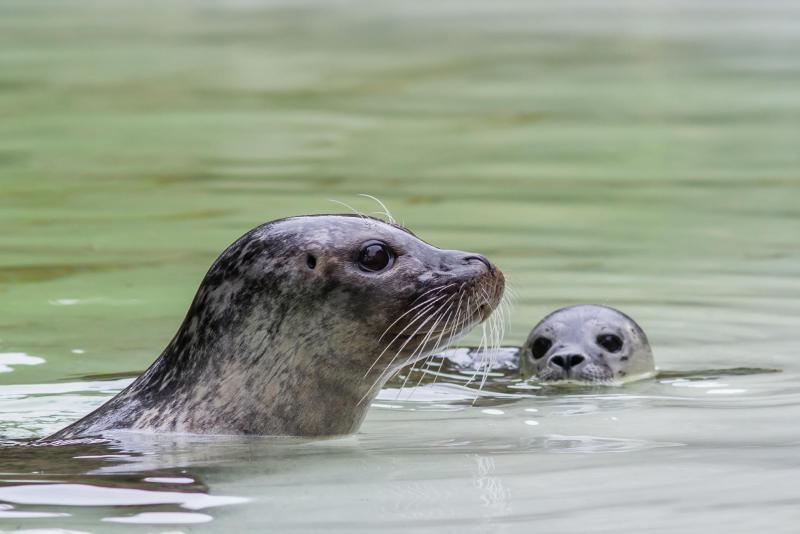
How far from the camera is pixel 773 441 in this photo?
5.51 metres

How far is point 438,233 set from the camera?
10.6 m

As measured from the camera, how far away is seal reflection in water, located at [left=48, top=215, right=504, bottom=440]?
5.54 metres

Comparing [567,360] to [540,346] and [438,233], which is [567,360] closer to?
[540,346]

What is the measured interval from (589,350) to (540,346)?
0.69 ft

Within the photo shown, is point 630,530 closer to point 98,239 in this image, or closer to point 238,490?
point 238,490

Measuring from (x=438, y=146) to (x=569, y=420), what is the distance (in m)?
9.15

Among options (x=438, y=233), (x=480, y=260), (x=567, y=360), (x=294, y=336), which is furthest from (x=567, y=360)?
(x=438, y=233)

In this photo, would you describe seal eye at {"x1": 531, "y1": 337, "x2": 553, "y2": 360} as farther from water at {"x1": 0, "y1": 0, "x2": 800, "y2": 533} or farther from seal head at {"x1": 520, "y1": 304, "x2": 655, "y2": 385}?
water at {"x1": 0, "y1": 0, "x2": 800, "y2": 533}

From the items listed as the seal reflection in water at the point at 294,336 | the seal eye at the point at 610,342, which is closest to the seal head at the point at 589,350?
the seal eye at the point at 610,342

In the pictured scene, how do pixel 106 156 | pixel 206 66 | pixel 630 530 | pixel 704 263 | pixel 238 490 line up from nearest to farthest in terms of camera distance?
pixel 630 530 < pixel 238 490 < pixel 704 263 < pixel 106 156 < pixel 206 66

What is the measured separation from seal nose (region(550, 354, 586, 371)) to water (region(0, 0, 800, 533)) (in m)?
0.36

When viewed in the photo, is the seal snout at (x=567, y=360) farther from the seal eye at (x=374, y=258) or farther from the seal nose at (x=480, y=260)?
the seal eye at (x=374, y=258)

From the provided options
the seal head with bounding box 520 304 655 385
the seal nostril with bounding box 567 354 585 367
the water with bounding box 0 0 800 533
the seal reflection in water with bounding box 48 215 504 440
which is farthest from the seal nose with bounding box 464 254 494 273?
the seal nostril with bounding box 567 354 585 367

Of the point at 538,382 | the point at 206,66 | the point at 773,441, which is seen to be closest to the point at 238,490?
the point at 773,441
